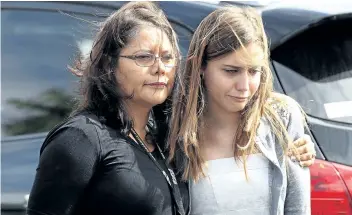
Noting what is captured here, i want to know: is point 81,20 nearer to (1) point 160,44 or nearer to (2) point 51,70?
(2) point 51,70

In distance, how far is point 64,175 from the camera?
2.24 meters

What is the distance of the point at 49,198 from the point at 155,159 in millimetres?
393

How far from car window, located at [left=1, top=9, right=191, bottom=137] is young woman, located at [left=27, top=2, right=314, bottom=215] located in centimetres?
83

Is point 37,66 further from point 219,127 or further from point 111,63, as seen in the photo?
point 219,127

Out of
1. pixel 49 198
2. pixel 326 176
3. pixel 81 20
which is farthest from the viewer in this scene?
pixel 81 20

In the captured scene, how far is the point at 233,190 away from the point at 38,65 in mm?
1414

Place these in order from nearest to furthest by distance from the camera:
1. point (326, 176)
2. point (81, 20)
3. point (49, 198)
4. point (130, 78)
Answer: point (49, 198), point (130, 78), point (326, 176), point (81, 20)

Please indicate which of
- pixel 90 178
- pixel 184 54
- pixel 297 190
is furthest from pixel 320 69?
pixel 90 178

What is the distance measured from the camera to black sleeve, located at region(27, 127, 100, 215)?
2246 mm

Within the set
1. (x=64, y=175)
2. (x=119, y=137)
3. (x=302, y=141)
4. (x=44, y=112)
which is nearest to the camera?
(x=64, y=175)

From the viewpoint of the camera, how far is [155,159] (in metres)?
2.48

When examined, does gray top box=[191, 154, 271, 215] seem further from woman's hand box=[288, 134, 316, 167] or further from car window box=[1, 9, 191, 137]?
car window box=[1, 9, 191, 137]

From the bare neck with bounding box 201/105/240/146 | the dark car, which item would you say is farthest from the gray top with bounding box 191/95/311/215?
the dark car

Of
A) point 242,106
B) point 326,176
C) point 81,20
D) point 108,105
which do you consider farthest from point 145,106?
point 81,20
